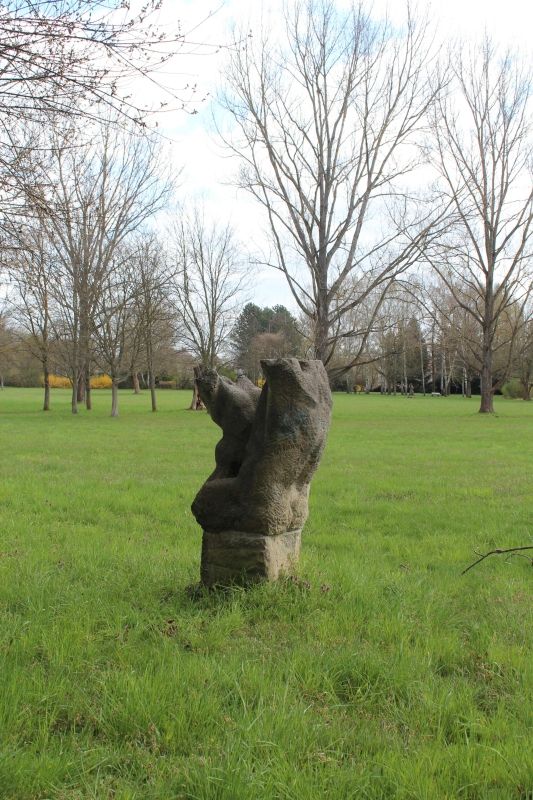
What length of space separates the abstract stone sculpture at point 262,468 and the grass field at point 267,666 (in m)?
0.24

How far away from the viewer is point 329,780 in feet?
7.53

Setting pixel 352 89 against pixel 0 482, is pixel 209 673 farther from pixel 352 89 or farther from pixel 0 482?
pixel 352 89

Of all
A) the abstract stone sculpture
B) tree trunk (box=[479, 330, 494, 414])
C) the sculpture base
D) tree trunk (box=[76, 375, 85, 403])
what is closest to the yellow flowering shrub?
tree trunk (box=[76, 375, 85, 403])

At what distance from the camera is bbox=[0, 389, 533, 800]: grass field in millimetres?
2340

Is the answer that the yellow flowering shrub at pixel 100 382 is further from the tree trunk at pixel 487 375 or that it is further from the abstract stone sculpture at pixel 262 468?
the abstract stone sculpture at pixel 262 468

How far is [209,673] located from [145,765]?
27.4 inches

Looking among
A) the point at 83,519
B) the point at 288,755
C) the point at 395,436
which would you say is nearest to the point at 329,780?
the point at 288,755

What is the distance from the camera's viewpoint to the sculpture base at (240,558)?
4105 mm

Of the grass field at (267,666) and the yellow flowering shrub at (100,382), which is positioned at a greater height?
the yellow flowering shrub at (100,382)

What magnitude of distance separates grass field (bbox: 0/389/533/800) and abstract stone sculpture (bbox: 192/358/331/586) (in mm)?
240

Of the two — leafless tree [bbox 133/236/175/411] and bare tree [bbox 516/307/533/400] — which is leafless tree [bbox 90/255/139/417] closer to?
leafless tree [bbox 133/236/175/411]

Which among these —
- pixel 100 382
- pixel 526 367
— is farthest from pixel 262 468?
pixel 100 382

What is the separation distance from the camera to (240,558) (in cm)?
414

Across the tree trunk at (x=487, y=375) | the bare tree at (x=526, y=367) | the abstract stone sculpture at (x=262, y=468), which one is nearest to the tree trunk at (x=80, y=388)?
the tree trunk at (x=487, y=375)
